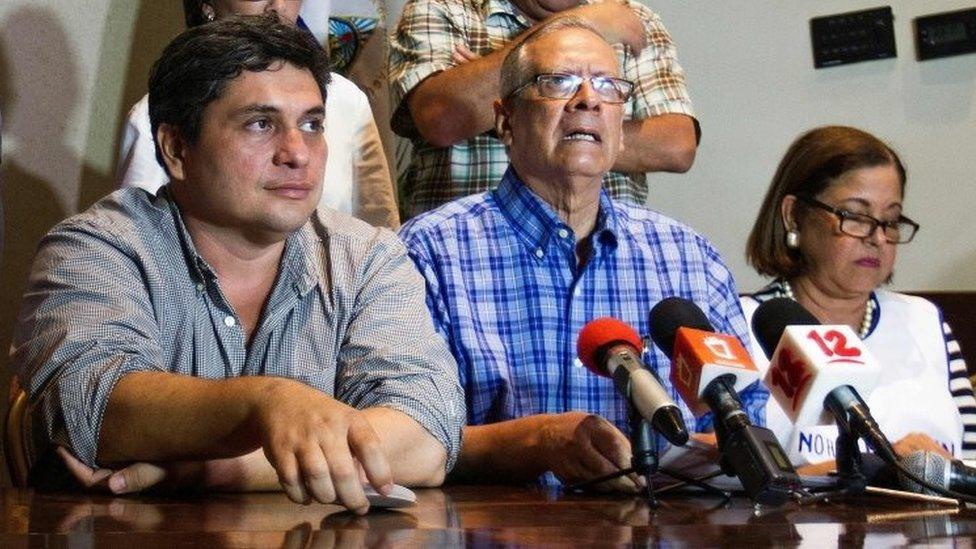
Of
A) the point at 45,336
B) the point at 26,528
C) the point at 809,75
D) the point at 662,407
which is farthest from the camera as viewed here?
the point at 809,75

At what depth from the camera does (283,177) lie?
6.75 feet

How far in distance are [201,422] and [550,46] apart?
47.0 inches

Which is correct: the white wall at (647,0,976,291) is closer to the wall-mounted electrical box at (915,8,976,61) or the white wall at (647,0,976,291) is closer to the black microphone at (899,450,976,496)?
the wall-mounted electrical box at (915,8,976,61)

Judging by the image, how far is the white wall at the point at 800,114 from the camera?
13.9ft

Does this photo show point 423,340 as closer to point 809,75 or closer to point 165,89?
point 165,89

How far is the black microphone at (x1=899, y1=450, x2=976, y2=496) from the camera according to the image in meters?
1.82

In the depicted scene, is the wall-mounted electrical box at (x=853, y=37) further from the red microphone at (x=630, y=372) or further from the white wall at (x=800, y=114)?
the red microphone at (x=630, y=372)

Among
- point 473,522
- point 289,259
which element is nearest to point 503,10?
point 289,259

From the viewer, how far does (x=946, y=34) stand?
423 centimetres

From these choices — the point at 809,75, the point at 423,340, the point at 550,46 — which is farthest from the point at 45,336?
the point at 809,75

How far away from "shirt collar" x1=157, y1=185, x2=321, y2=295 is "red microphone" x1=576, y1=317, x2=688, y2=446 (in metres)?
0.54

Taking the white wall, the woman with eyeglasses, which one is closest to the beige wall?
the woman with eyeglasses

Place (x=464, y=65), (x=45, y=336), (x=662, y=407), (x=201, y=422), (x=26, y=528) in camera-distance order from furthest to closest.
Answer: (x=464, y=65)
(x=45, y=336)
(x=201, y=422)
(x=662, y=407)
(x=26, y=528)

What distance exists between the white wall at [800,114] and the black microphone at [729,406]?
2.78 meters
